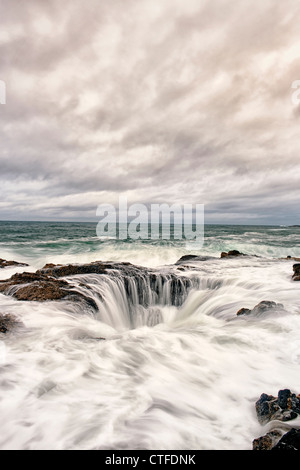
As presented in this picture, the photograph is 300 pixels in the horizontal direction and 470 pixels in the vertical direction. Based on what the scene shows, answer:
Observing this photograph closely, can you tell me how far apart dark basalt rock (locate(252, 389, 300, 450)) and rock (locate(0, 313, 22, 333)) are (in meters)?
4.48

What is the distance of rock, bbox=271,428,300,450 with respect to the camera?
73.7 inches

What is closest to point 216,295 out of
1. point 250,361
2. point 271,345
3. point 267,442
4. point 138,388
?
point 271,345

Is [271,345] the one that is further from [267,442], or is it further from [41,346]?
[41,346]

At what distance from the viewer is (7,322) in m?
4.89

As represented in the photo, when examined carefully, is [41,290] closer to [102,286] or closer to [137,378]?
[102,286]

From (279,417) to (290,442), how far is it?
0.55 metres

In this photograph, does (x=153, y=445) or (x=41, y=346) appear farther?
(x=41, y=346)

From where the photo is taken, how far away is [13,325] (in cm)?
483

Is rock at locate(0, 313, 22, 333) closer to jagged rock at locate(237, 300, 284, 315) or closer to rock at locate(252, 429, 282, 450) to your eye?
rock at locate(252, 429, 282, 450)

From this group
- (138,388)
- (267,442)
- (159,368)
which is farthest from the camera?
(159,368)

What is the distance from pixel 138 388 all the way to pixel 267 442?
162 centimetres

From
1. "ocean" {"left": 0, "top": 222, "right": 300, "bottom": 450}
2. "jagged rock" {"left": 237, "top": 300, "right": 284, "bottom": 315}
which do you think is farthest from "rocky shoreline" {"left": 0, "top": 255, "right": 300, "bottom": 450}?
"ocean" {"left": 0, "top": 222, "right": 300, "bottom": 450}

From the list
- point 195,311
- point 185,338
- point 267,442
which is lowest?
point 195,311

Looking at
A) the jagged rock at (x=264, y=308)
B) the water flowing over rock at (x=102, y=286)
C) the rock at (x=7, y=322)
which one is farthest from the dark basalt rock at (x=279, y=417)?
the water flowing over rock at (x=102, y=286)
